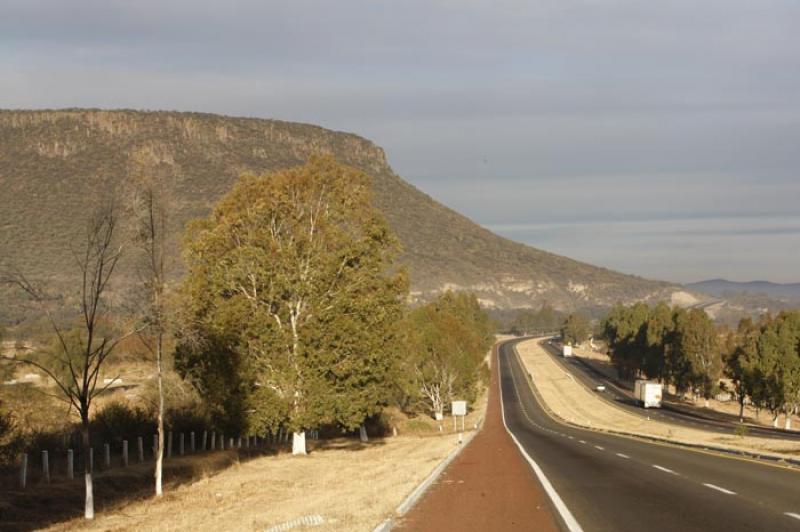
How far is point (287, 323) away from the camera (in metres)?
44.2

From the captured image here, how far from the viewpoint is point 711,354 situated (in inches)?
5098

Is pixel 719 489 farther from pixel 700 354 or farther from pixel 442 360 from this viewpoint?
pixel 700 354

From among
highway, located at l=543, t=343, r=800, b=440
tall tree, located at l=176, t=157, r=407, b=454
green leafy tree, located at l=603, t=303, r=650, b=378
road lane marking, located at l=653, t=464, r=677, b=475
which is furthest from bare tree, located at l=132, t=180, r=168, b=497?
green leafy tree, located at l=603, t=303, r=650, b=378

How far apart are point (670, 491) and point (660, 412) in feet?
302

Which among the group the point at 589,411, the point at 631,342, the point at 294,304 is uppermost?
the point at 294,304

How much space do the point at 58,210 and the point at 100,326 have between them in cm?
16016

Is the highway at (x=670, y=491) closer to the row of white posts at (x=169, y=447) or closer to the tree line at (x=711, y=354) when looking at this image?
the row of white posts at (x=169, y=447)

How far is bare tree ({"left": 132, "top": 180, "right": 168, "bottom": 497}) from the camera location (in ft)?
87.5

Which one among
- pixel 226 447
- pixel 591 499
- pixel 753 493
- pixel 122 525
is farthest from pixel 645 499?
pixel 226 447

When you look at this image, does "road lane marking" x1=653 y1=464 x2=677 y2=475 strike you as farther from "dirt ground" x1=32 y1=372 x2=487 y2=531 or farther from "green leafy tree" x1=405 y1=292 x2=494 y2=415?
"green leafy tree" x1=405 y1=292 x2=494 y2=415

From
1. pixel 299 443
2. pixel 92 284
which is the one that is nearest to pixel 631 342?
pixel 299 443

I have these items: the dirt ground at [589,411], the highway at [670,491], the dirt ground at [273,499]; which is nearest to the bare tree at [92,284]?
the dirt ground at [273,499]

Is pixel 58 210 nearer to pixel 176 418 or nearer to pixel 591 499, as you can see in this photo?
pixel 176 418

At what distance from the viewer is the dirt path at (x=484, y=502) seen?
16141 mm
